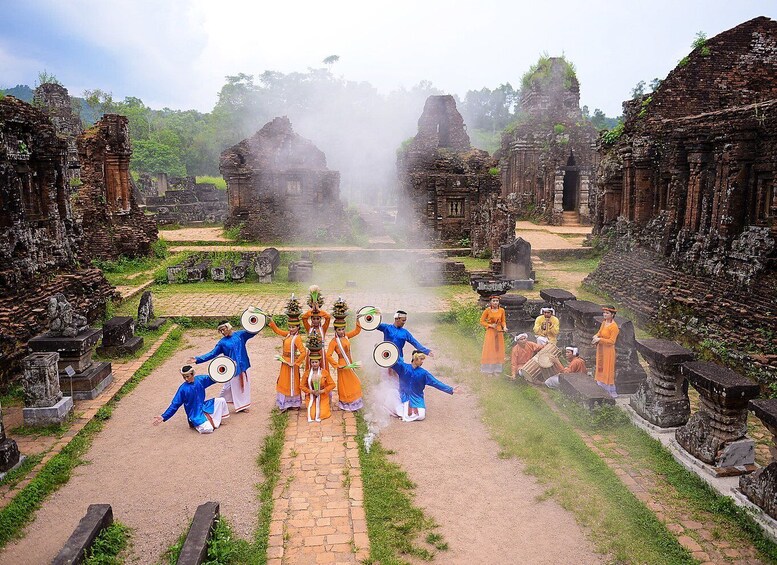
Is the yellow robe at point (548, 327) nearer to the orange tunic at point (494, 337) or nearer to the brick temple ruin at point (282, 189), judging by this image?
the orange tunic at point (494, 337)

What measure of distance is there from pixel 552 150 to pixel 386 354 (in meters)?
23.9

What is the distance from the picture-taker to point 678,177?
11.9m

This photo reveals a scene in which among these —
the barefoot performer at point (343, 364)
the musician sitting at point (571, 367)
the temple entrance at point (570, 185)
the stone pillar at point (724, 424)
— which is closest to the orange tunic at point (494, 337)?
the musician sitting at point (571, 367)

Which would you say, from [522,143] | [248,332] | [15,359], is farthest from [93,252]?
[522,143]

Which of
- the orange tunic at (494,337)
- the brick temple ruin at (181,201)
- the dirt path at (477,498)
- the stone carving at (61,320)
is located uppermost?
the brick temple ruin at (181,201)

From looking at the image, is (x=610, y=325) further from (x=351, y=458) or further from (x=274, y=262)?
(x=274, y=262)

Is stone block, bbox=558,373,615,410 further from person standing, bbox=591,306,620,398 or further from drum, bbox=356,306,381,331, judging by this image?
drum, bbox=356,306,381,331

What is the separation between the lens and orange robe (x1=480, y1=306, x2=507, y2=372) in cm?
921

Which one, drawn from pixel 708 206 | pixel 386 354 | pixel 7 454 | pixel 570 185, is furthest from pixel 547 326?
pixel 570 185

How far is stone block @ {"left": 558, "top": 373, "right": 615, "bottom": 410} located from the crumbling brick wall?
15017mm

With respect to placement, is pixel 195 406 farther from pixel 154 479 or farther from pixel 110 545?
pixel 110 545

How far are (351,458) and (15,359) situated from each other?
18.5ft

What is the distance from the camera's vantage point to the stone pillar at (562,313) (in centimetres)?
1019

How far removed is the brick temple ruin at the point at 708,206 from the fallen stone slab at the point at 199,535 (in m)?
7.30
